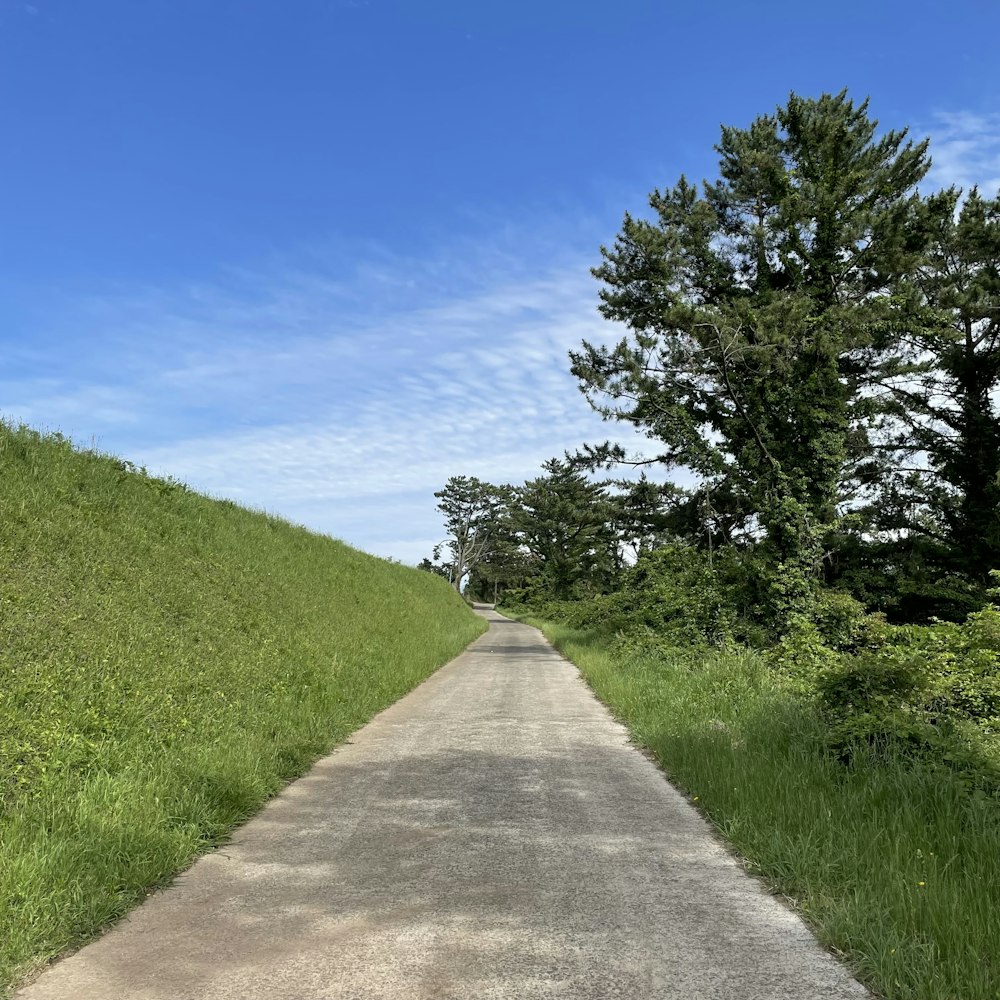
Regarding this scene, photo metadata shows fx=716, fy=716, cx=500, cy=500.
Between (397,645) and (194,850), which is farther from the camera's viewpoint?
(397,645)

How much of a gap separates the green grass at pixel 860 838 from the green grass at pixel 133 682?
13.1 feet

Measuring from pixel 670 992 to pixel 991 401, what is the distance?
30190mm

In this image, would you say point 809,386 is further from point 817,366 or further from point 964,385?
point 964,385

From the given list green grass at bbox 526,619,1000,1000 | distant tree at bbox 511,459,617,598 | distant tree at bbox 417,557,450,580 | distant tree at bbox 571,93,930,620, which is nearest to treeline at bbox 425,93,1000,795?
distant tree at bbox 571,93,930,620

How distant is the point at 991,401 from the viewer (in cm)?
2692

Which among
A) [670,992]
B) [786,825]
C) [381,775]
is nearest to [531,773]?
[381,775]

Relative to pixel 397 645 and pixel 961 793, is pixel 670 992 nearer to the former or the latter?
pixel 961 793

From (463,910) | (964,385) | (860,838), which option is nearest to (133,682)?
(463,910)

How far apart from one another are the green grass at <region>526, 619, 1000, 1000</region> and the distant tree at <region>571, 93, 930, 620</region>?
13.5 m

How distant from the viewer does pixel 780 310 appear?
827 inches

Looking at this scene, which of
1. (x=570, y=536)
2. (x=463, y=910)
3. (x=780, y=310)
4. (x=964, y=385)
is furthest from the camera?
(x=570, y=536)

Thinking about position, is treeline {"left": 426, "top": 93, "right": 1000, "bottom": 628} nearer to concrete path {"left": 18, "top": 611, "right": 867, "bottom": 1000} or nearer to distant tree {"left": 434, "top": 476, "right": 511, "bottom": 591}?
concrete path {"left": 18, "top": 611, "right": 867, "bottom": 1000}

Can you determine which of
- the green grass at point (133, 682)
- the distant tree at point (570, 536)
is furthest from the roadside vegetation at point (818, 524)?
the distant tree at point (570, 536)

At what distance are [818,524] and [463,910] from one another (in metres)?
19.9
